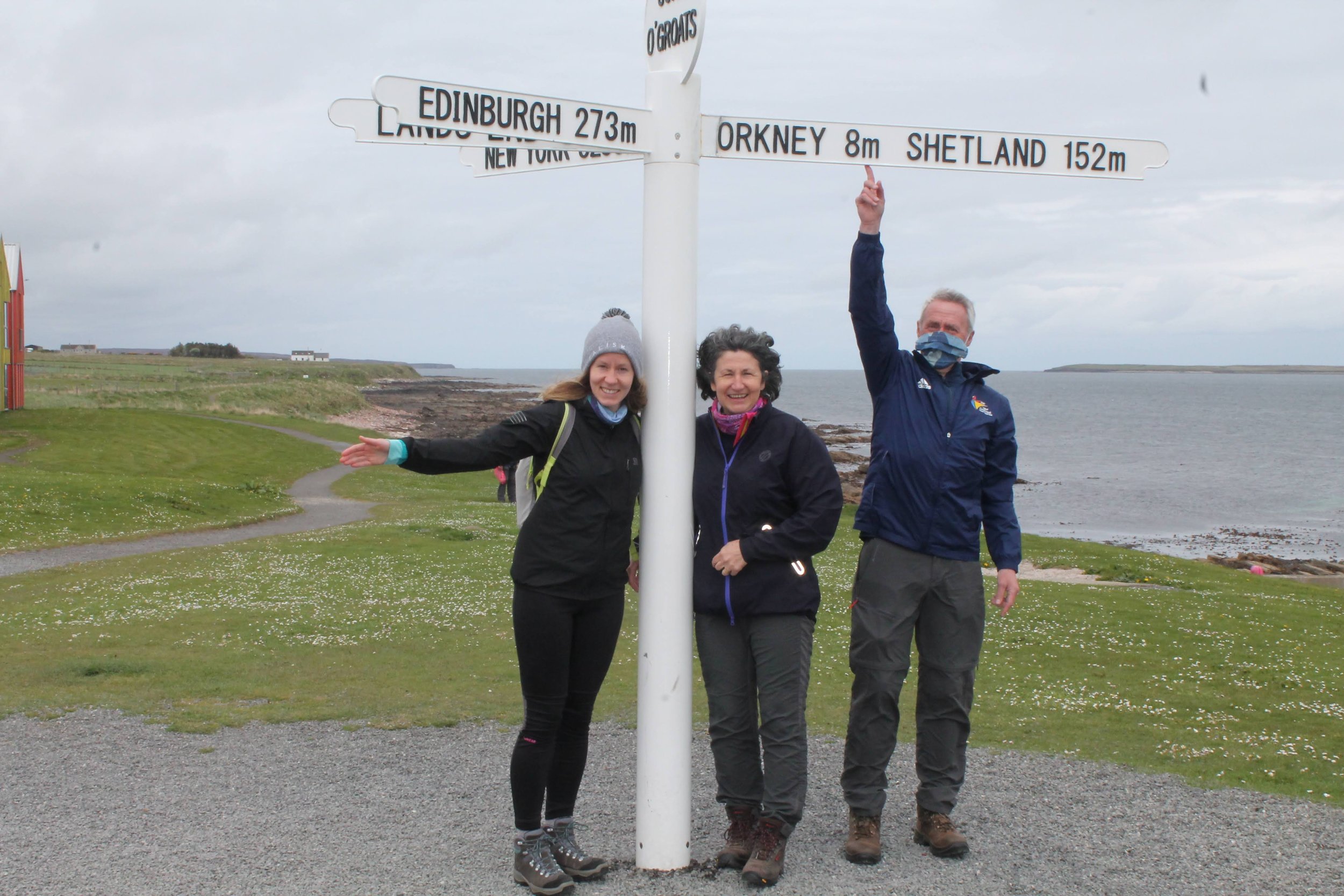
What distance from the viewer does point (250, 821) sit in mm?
4914

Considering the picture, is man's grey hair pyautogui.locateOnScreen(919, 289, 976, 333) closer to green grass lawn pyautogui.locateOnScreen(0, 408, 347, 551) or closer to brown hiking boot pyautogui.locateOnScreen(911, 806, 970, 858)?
brown hiking boot pyautogui.locateOnScreen(911, 806, 970, 858)

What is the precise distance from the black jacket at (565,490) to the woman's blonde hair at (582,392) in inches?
1.3

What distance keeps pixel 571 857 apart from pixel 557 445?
5.61 feet

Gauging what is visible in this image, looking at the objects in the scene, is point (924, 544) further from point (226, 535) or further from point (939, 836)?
point (226, 535)

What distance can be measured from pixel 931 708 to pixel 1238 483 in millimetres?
61555

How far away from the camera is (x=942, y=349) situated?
4.88 meters

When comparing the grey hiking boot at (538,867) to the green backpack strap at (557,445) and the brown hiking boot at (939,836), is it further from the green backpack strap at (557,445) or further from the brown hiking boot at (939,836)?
the brown hiking boot at (939,836)

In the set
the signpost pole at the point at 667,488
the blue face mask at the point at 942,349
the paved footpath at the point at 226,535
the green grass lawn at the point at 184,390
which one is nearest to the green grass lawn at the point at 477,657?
the paved footpath at the point at 226,535

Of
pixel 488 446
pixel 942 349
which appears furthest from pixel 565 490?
pixel 942 349

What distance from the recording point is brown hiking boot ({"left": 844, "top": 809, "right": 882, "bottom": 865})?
457 centimetres

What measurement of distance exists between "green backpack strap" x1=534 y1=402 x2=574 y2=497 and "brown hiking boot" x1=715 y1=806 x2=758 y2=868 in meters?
1.66

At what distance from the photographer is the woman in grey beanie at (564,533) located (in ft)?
14.2

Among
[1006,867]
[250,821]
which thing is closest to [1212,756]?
[1006,867]

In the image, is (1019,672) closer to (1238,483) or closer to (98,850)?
(98,850)
